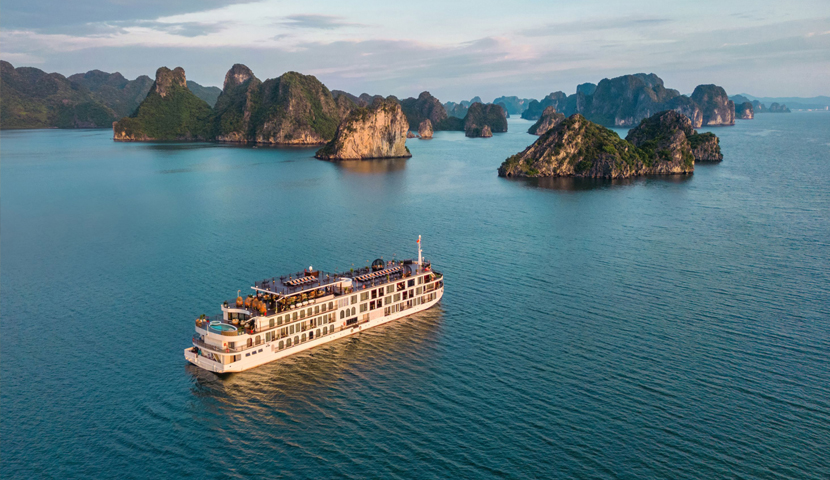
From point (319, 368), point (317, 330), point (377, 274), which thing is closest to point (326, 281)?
point (317, 330)

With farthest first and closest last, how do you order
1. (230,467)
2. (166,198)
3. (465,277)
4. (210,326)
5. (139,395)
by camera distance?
(166,198) < (465,277) < (210,326) < (139,395) < (230,467)

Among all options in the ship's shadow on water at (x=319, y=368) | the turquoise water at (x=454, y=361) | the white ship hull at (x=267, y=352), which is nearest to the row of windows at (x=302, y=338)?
the white ship hull at (x=267, y=352)

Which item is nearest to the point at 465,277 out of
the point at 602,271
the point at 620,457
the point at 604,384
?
the point at 602,271

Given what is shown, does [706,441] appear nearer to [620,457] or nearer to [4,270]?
[620,457]

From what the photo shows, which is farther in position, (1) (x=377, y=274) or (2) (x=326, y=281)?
(1) (x=377, y=274)

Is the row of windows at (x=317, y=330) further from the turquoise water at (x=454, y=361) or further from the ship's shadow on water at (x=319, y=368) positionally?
the turquoise water at (x=454, y=361)

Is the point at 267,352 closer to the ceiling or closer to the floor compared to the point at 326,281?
closer to the floor

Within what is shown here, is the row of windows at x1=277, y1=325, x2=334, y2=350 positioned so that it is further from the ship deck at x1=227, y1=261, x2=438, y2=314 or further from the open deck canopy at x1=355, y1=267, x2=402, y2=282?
the open deck canopy at x1=355, y1=267, x2=402, y2=282

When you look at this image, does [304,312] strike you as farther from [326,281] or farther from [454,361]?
[454,361]
